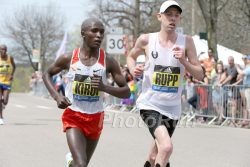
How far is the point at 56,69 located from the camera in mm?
7129

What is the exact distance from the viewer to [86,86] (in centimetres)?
695

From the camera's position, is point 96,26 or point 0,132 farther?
point 0,132

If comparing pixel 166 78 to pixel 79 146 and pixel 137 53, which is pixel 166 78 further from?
pixel 79 146

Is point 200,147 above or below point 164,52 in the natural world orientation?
below

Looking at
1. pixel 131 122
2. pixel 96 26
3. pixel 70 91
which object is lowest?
pixel 131 122

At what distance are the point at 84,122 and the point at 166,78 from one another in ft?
3.33

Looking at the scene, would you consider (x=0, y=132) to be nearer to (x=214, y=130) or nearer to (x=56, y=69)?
(x=214, y=130)

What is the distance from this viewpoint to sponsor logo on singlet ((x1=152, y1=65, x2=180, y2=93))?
7410 mm

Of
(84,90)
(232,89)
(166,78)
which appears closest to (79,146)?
(84,90)

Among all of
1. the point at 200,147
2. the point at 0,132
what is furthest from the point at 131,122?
the point at 200,147

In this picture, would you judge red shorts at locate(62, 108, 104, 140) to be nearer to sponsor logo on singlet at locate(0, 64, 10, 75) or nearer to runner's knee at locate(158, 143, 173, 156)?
runner's knee at locate(158, 143, 173, 156)

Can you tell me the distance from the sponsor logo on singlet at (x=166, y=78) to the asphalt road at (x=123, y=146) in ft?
7.86

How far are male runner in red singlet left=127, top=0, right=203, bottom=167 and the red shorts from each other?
627mm

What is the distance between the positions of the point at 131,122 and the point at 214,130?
322 cm
